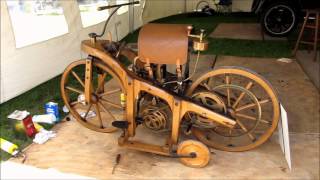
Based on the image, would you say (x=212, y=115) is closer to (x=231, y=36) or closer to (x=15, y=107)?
(x=15, y=107)

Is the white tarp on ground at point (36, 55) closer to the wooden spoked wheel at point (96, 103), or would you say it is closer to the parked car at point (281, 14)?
the wooden spoked wheel at point (96, 103)

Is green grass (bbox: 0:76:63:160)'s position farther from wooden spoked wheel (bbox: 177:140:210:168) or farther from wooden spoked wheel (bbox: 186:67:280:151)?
wooden spoked wheel (bbox: 186:67:280:151)

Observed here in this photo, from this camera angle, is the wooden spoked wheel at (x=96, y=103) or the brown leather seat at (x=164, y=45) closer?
the brown leather seat at (x=164, y=45)

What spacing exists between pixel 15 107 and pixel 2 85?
0.92 feet

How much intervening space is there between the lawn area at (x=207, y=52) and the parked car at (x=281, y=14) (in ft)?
2.05

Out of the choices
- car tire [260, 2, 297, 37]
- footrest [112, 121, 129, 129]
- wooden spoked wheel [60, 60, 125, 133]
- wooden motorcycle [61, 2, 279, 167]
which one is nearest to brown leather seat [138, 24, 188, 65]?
wooden motorcycle [61, 2, 279, 167]

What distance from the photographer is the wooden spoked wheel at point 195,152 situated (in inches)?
86.9

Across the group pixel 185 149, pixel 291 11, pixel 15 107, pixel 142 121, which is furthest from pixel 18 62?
pixel 291 11

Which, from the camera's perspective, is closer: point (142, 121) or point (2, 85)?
point (142, 121)

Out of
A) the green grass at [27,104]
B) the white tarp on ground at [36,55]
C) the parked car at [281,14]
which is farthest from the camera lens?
the parked car at [281,14]

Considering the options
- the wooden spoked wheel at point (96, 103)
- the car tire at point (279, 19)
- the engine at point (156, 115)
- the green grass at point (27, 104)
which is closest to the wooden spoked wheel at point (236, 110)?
the engine at point (156, 115)

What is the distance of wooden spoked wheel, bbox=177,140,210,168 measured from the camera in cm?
221

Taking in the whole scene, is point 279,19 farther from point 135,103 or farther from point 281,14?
point 135,103

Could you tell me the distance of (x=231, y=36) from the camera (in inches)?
268
